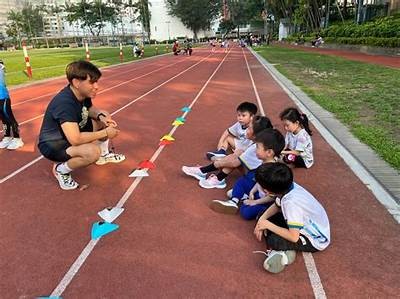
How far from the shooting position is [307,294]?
254 cm

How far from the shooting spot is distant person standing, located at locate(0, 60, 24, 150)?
19.3 feet

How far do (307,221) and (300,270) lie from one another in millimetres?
368

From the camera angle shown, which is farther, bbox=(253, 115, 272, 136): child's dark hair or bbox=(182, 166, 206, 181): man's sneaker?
bbox=(182, 166, 206, 181): man's sneaker

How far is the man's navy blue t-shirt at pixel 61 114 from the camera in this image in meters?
3.86

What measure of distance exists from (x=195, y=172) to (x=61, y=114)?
5.46 feet

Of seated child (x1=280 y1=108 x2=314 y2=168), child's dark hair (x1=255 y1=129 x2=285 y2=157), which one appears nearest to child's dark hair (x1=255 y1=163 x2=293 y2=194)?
child's dark hair (x1=255 y1=129 x2=285 y2=157)

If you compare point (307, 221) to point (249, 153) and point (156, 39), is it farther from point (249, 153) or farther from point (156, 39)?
point (156, 39)

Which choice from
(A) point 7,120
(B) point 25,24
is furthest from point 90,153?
(B) point 25,24

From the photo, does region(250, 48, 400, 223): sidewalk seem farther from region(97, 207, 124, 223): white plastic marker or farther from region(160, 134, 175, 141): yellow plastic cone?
region(97, 207, 124, 223): white plastic marker

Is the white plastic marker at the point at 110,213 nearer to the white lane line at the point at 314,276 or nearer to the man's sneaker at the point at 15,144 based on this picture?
the white lane line at the point at 314,276

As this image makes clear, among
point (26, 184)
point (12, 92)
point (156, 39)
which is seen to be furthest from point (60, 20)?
point (26, 184)

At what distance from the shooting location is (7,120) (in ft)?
19.6

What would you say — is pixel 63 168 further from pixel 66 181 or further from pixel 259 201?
pixel 259 201

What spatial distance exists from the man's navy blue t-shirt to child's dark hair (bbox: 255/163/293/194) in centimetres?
215
